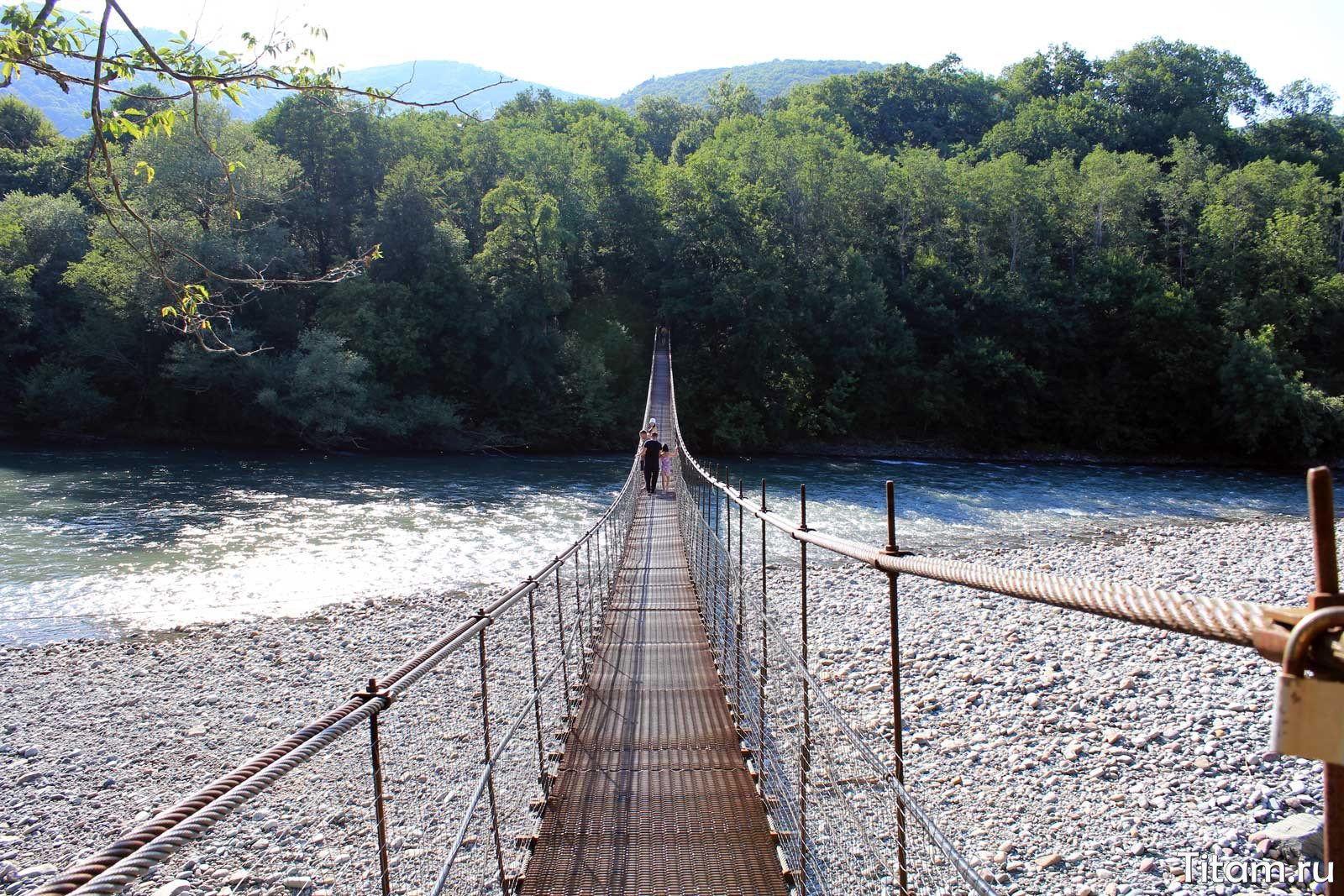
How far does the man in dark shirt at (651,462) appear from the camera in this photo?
9.34m

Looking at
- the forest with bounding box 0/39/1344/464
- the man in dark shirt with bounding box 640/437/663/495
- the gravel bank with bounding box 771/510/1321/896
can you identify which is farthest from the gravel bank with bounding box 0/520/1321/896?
the forest with bounding box 0/39/1344/464

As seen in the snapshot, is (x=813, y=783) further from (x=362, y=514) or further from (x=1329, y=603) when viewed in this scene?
(x=362, y=514)

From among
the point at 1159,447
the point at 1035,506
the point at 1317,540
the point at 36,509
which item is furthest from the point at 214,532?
the point at 1159,447

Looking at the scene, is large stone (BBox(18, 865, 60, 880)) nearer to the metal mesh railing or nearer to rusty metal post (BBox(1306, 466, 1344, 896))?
the metal mesh railing

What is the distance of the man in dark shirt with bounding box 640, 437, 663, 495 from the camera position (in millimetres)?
9336

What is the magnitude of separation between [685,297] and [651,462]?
1334cm

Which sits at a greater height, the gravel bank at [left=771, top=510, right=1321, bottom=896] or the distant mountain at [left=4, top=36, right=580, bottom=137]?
the distant mountain at [left=4, top=36, right=580, bottom=137]

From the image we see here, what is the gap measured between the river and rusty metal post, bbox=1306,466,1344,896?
855 centimetres

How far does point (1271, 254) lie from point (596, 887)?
87.4 ft

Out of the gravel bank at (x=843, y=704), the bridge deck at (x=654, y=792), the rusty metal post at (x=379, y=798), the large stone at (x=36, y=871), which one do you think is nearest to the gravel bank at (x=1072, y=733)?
the gravel bank at (x=843, y=704)

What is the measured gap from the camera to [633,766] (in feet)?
9.55

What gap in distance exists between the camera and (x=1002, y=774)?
4.41 meters

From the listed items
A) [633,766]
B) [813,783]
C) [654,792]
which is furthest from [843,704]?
[654,792]

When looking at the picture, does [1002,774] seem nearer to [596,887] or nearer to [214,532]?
[596,887]
